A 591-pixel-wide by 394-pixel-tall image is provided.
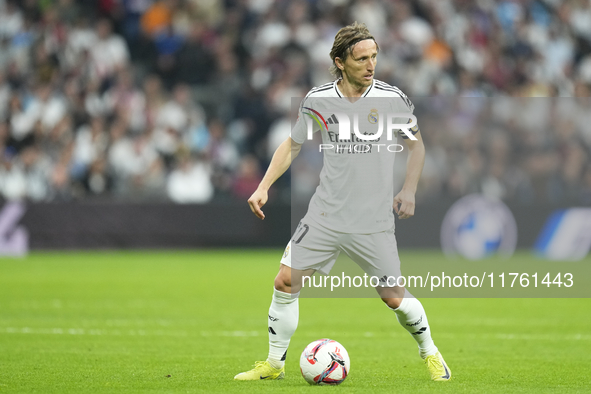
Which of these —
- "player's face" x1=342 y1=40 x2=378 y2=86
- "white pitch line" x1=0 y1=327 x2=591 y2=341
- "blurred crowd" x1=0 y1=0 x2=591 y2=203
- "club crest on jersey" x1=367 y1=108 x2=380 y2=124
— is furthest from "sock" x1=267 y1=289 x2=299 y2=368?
"blurred crowd" x1=0 y1=0 x2=591 y2=203

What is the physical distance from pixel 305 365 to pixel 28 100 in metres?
14.5

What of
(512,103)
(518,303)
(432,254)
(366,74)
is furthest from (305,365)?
(512,103)

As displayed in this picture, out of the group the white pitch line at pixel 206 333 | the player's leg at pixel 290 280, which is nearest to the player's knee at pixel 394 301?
the player's leg at pixel 290 280

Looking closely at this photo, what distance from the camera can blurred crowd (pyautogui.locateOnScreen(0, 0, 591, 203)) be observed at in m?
18.7

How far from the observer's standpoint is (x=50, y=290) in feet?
42.6

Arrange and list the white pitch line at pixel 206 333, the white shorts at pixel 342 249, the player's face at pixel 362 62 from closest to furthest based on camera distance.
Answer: the player's face at pixel 362 62, the white shorts at pixel 342 249, the white pitch line at pixel 206 333

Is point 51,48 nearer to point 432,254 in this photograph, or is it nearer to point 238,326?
point 432,254

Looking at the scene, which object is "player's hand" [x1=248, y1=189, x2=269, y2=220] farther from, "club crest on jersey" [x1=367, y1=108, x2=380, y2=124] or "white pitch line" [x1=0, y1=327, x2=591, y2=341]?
"white pitch line" [x1=0, y1=327, x2=591, y2=341]

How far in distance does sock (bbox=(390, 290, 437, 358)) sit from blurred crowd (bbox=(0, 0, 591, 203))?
11.6m

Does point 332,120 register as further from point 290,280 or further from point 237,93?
point 237,93

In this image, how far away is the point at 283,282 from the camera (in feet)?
21.3

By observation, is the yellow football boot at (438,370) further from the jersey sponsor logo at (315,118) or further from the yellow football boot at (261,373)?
the jersey sponsor logo at (315,118)

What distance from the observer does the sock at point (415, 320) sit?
256 inches

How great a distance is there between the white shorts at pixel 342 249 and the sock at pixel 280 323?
0.96 ft
